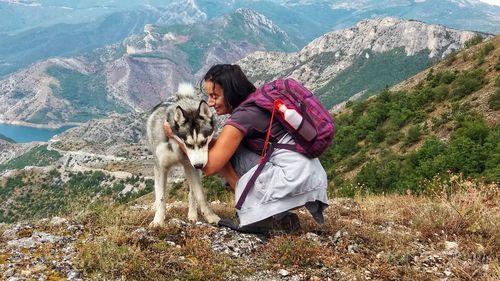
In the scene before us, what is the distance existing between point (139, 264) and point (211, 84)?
3.07m

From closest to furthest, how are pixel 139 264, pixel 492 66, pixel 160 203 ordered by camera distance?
pixel 139 264
pixel 160 203
pixel 492 66

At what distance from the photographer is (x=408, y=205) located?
9.38 m

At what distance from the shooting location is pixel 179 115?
6500mm

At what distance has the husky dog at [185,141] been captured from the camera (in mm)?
6414

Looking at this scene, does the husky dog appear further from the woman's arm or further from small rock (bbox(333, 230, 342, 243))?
small rock (bbox(333, 230, 342, 243))

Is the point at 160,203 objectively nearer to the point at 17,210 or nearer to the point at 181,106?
the point at 181,106

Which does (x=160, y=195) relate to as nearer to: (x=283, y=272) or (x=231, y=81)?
(x=231, y=81)

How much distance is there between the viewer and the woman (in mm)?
6520

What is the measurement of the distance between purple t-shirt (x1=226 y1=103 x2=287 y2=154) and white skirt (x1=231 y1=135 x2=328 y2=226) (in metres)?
0.18

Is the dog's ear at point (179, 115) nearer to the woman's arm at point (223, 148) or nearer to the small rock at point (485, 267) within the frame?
the woman's arm at point (223, 148)

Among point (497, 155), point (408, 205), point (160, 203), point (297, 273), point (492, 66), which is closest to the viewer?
point (297, 273)

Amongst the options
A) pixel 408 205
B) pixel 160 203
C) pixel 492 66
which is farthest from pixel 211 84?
pixel 492 66

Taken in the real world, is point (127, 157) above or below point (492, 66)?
below

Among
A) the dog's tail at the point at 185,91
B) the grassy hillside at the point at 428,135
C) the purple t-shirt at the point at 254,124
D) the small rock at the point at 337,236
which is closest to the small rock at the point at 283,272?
the small rock at the point at 337,236
